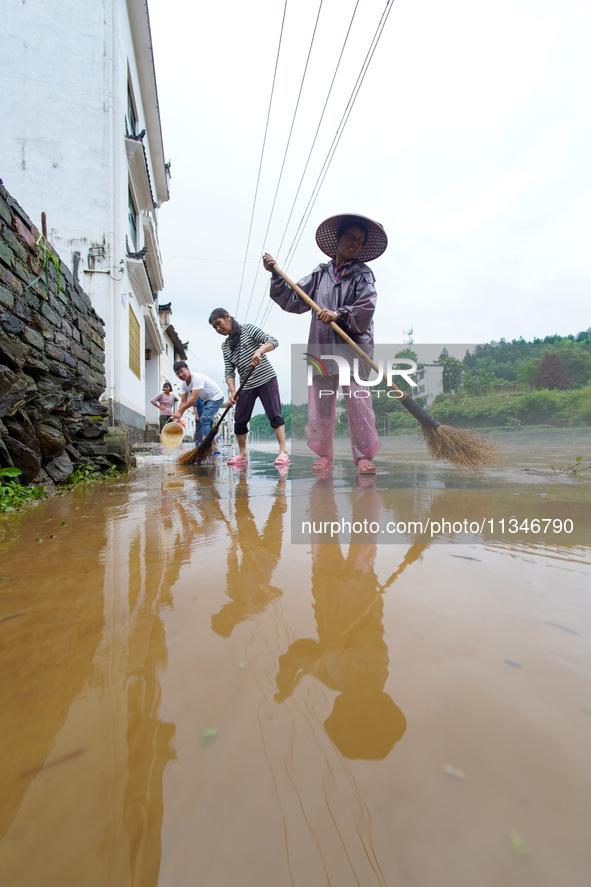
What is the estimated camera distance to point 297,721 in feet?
1.62

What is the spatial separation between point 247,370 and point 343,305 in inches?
57.8

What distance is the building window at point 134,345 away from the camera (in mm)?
7632

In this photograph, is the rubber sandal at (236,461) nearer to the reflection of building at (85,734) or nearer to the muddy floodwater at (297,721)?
the muddy floodwater at (297,721)

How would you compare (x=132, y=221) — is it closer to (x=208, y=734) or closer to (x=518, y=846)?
(x=208, y=734)

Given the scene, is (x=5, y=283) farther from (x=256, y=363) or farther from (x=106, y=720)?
(x=106, y=720)

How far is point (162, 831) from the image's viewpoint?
1.19 feet

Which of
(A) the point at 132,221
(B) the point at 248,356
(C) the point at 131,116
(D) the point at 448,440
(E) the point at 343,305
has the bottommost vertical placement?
(D) the point at 448,440

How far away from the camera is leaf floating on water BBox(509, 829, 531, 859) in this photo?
0.34 meters

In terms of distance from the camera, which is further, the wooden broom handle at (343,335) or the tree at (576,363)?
the tree at (576,363)

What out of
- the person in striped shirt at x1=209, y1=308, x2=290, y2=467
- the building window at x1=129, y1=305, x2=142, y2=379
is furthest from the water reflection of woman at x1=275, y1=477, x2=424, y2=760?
the building window at x1=129, y1=305, x2=142, y2=379

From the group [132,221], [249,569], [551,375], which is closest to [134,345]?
[132,221]

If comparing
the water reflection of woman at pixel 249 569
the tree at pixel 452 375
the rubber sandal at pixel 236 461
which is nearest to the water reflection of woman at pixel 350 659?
the water reflection of woman at pixel 249 569

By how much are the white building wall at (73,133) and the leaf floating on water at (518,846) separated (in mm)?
6699

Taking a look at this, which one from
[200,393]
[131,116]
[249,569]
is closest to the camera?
[249,569]
